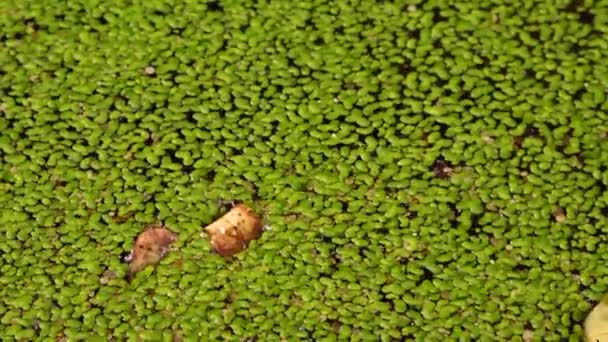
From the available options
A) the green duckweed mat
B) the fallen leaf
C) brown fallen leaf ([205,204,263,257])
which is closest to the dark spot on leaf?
the green duckweed mat

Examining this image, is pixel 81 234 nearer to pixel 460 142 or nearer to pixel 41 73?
pixel 41 73

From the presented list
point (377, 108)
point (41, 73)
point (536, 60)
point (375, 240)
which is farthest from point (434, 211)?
point (41, 73)

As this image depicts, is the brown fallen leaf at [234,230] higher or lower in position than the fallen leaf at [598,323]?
higher

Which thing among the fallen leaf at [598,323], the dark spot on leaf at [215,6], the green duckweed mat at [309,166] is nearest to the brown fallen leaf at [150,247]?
the green duckweed mat at [309,166]

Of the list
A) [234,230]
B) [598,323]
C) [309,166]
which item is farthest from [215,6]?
[598,323]

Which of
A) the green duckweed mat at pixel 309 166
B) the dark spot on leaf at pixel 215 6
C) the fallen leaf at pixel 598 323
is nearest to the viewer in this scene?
the fallen leaf at pixel 598 323

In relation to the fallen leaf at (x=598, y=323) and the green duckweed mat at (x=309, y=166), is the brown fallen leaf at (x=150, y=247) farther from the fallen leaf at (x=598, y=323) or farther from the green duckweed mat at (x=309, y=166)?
Result: the fallen leaf at (x=598, y=323)

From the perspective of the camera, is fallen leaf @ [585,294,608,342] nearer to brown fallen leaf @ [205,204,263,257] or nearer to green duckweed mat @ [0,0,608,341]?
green duckweed mat @ [0,0,608,341]
